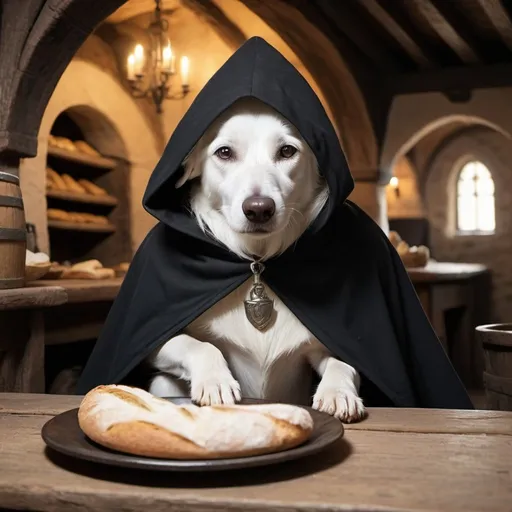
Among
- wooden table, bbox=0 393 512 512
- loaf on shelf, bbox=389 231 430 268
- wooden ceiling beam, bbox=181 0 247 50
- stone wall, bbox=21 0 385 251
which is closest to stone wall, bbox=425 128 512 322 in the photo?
loaf on shelf, bbox=389 231 430 268

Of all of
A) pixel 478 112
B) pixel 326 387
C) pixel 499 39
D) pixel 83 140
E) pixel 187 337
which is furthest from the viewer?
pixel 478 112

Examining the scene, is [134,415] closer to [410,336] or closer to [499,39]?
[410,336]

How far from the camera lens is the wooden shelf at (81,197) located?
470 cm

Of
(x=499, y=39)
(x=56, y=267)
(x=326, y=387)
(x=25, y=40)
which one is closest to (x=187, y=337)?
(x=326, y=387)

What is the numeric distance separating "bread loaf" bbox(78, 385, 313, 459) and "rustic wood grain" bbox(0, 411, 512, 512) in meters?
0.04

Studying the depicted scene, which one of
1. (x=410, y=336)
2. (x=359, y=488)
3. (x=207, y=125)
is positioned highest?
(x=207, y=125)

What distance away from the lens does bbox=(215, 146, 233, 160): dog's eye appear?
166cm

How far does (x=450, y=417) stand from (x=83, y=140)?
4532 mm

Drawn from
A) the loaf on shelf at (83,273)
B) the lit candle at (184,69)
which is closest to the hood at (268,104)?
the loaf on shelf at (83,273)

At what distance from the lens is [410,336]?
177 centimetres

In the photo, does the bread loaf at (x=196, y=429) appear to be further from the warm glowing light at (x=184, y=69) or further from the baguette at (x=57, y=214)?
the warm glowing light at (x=184, y=69)

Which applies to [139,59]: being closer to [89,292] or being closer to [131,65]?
[131,65]

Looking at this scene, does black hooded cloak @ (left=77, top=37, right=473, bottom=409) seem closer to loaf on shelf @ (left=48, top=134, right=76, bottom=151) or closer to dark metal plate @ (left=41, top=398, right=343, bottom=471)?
dark metal plate @ (left=41, top=398, right=343, bottom=471)

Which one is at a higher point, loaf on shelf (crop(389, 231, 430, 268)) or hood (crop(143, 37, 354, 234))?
hood (crop(143, 37, 354, 234))
